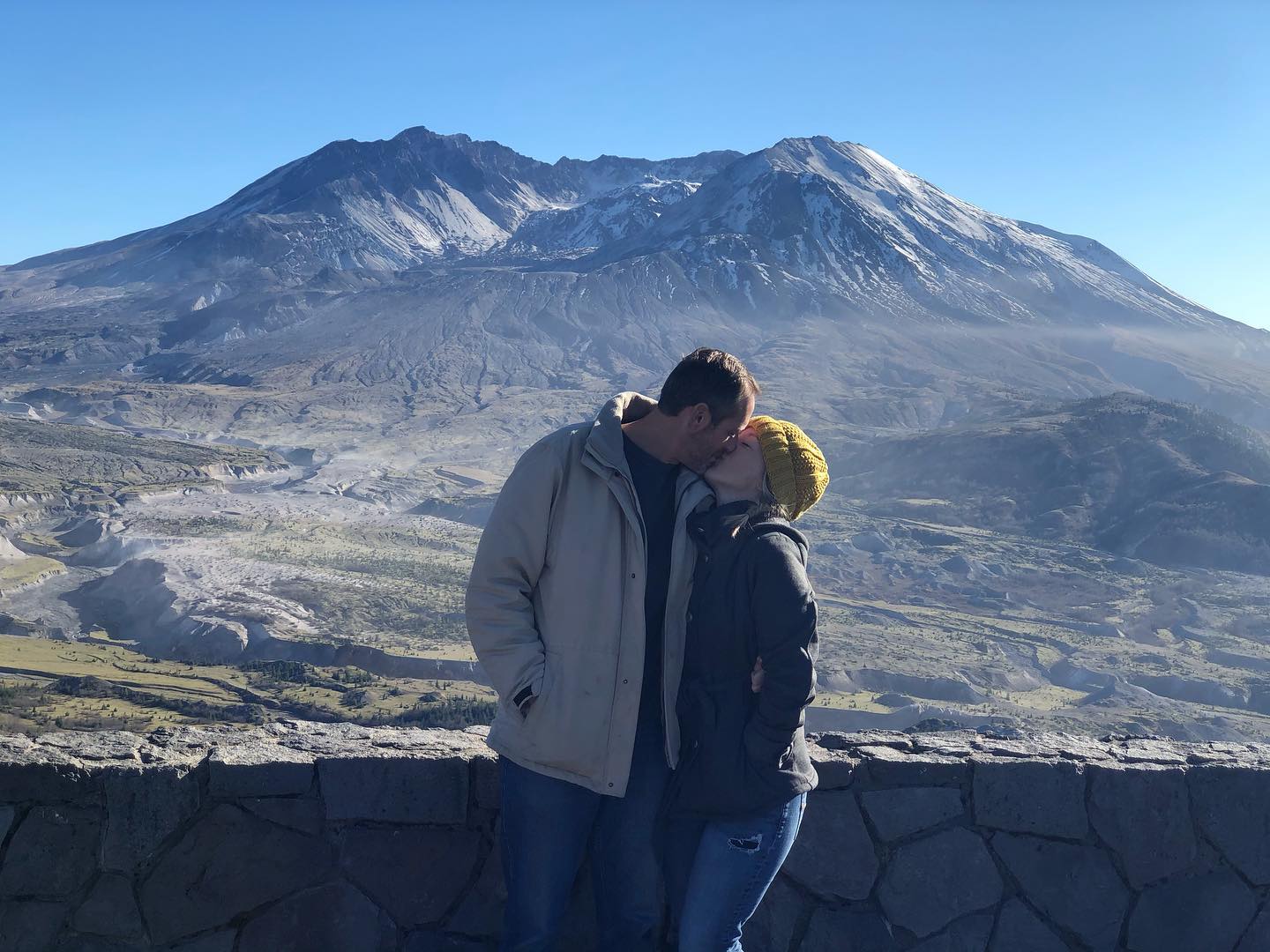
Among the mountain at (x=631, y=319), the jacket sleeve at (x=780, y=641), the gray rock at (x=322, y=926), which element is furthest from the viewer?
the mountain at (x=631, y=319)

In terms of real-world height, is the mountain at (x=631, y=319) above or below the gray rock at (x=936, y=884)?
above

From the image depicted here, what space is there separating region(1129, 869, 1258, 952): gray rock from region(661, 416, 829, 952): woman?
1514 millimetres

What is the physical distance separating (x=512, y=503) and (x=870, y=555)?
4005 cm

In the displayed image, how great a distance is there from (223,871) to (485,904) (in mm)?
704

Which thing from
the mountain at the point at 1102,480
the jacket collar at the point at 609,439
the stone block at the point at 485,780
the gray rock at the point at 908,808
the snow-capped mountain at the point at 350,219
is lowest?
the mountain at the point at 1102,480

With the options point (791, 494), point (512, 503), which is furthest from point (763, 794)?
point (512, 503)

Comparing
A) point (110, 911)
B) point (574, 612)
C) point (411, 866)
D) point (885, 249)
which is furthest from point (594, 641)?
point (885, 249)

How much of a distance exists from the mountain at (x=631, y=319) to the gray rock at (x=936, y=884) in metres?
53.0

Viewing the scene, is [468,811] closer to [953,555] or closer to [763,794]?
[763,794]

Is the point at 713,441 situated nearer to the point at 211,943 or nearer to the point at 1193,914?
the point at 211,943

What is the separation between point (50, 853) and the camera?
295 centimetres

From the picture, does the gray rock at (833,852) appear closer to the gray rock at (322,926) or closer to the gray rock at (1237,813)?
the gray rock at (1237,813)

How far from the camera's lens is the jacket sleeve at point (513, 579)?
2461 millimetres

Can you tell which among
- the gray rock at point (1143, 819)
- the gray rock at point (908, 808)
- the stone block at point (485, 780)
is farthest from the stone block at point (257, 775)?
the gray rock at point (1143, 819)
